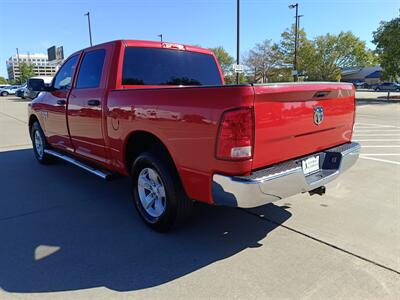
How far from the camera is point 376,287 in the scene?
2.55 meters

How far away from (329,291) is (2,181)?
5265 millimetres

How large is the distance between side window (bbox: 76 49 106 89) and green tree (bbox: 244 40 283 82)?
41794 millimetres

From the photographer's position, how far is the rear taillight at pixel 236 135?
8.38 ft

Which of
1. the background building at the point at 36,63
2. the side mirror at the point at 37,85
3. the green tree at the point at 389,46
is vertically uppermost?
the background building at the point at 36,63

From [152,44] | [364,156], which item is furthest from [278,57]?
[152,44]

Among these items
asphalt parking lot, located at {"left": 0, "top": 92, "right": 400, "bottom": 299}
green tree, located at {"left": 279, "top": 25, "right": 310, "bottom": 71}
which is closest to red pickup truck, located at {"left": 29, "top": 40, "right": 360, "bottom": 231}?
asphalt parking lot, located at {"left": 0, "top": 92, "right": 400, "bottom": 299}

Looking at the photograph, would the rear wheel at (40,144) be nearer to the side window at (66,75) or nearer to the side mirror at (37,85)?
the side mirror at (37,85)

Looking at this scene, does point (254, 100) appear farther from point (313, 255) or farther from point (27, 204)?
point (27, 204)

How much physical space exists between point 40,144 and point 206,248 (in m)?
4.79

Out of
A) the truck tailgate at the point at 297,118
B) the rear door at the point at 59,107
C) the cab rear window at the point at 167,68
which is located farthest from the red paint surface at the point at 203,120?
the rear door at the point at 59,107

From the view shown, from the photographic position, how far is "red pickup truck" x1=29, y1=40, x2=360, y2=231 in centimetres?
264

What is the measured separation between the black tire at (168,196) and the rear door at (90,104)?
987 mm

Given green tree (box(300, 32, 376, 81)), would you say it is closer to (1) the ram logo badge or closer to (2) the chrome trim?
(2) the chrome trim

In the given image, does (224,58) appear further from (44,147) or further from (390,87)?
Answer: (44,147)
